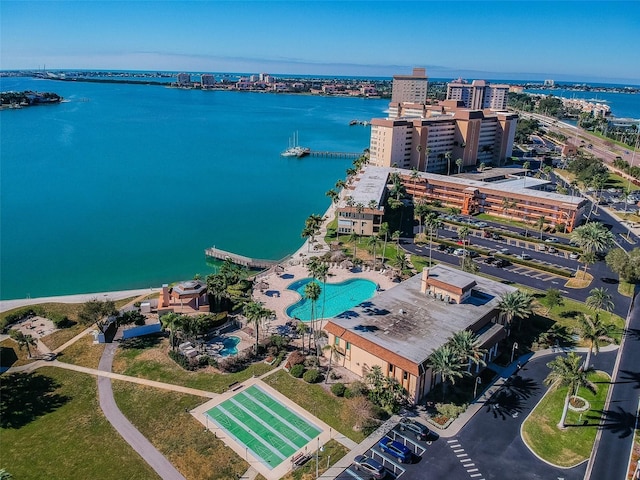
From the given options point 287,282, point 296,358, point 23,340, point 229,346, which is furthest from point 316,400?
point 23,340

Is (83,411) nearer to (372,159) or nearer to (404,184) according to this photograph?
(404,184)

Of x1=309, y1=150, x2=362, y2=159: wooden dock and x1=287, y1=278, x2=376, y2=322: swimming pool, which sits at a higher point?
x1=309, y1=150, x2=362, y2=159: wooden dock

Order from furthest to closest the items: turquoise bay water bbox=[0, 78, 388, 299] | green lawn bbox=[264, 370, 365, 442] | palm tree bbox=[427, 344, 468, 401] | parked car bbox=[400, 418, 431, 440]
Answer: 1. turquoise bay water bbox=[0, 78, 388, 299]
2. palm tree bbox=[427, 344, 468, 401]
3. green lawn bbox=[264, 370, 365, 442]
4. parked car bbox=[400, 418, 431, 440]

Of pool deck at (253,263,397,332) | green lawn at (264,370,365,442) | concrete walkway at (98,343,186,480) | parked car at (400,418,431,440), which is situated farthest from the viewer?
pool deck at (253,263,397,332)

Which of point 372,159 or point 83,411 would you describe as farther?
point 372,159

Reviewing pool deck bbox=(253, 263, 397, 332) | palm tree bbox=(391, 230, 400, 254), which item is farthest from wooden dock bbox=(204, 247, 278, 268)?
palm tree bbox=(391, 230, 400, 254)

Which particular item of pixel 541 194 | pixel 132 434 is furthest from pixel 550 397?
pixel 541 194

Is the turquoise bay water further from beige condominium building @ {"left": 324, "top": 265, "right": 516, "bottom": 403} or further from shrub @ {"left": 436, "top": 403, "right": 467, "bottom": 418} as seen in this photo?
shrub @ {"left": 436, "top": 403, "right": 467, "bottom": 418}
